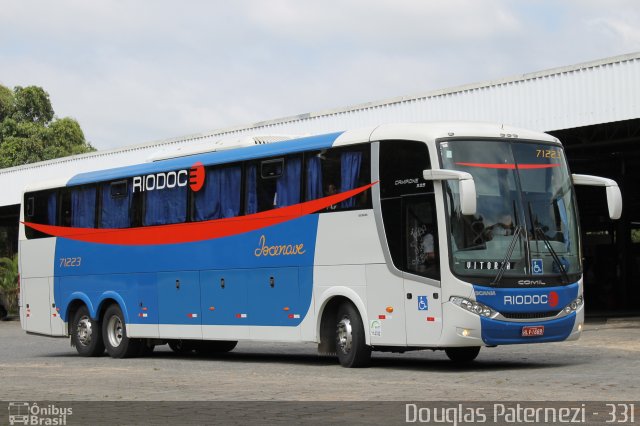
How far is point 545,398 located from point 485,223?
4.19m

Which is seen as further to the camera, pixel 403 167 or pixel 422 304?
pixel 403 167

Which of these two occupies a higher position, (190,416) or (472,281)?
(472,281)

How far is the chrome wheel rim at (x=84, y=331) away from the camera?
23.2 metres

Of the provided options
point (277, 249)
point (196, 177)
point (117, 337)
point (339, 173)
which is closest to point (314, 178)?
point (339, 173)

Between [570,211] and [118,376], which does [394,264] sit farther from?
[118,376]

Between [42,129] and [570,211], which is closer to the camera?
[570,211]

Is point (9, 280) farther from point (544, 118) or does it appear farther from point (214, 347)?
point (544, 118)

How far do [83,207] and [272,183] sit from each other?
19.6ft

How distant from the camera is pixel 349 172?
17422 millimetres

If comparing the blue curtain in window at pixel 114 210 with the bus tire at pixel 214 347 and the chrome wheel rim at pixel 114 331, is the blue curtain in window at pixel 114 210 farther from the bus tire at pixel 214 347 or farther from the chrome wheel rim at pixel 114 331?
the bus tire at pixel 214 347

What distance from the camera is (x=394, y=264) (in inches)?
658

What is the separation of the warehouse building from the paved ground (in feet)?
14.1

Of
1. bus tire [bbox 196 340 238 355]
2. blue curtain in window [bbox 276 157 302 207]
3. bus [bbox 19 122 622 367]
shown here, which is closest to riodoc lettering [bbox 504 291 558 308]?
bus [bbox 19 122 622 367]

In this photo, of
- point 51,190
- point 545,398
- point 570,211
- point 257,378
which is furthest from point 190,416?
point 51,190
